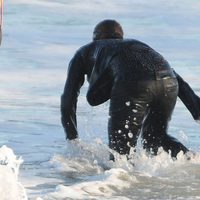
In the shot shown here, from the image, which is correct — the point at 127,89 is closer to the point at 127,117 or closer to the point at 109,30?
the point at 127,117

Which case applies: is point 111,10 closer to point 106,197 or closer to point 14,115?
point 14,115

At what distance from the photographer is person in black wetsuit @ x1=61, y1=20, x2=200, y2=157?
6508mm

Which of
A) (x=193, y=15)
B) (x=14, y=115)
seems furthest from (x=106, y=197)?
(x=193, y=15)

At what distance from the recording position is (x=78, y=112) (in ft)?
32.5

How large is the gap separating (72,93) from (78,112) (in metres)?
2.94

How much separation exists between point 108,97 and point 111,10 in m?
12.6

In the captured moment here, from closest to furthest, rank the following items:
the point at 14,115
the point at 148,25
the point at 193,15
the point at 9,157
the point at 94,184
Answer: the point at 9,157 → the point at 94,184 → the point at 14,115 → the point at 148,25 → the point at 193,15

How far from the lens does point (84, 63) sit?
6.94 m

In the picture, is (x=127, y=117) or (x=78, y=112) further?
(x=78, y=112)

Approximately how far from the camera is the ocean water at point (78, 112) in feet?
18.9

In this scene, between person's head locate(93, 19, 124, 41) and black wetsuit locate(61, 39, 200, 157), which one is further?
person's head locate(93, 19, 124, 41)

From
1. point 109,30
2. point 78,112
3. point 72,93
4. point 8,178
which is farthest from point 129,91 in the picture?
point 78,112

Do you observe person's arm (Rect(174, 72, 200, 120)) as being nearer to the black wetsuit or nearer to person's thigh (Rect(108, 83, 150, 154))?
the black wetsuit

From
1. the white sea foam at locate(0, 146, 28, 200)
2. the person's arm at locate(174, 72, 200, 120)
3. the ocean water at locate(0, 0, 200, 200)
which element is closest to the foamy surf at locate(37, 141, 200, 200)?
the ocean water at locate(0, 0, 200, 200)
